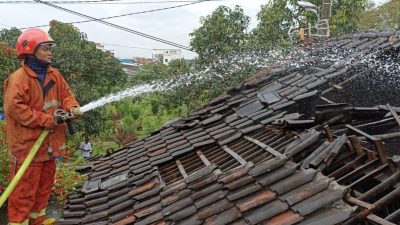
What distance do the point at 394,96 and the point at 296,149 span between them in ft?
11.7

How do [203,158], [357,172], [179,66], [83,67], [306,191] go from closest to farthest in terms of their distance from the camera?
[306,191], [357,172], [203,158], [83,67], [179,66]

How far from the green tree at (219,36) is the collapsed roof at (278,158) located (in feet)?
29.2

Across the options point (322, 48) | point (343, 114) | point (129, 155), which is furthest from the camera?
point (322, 48)

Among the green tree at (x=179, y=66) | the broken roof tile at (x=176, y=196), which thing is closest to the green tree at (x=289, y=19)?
the green tree at (x=179, y=66)

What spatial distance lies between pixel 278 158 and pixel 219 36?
13.6 metres

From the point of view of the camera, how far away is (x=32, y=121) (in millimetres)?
4402

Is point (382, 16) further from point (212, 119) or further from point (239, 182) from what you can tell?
point (239, 182)

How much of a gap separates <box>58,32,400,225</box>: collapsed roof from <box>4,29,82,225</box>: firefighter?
1.71ft

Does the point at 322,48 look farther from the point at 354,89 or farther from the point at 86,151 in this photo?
the point at 86,151

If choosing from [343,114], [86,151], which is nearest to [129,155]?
[343,114]

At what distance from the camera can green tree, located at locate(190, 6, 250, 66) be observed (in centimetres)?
1666

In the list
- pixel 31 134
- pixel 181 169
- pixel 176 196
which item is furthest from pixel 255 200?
pixel 31 134

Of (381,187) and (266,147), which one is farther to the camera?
(266,147)

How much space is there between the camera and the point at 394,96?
21.2ft
